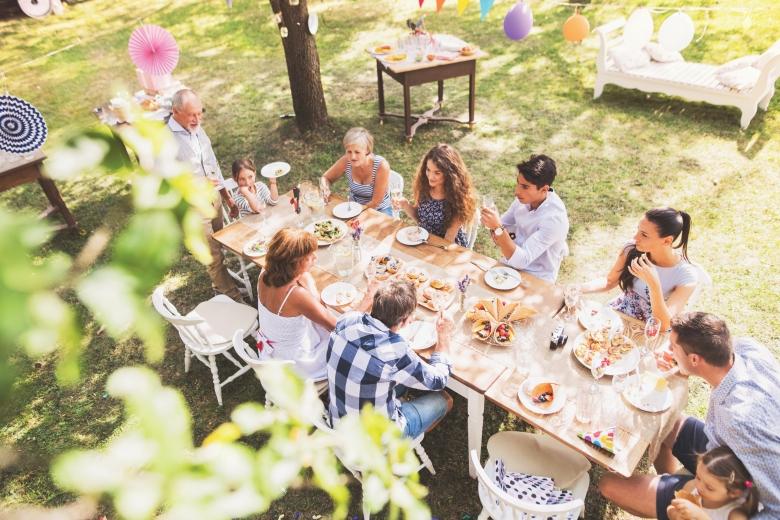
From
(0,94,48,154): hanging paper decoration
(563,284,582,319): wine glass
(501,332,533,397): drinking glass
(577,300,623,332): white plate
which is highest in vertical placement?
(0,94,48,154): hanging paper decoration

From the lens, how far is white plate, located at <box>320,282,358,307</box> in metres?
3.30

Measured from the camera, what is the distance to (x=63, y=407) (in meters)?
4.01

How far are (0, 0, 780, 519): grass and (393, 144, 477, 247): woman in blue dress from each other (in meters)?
1.36

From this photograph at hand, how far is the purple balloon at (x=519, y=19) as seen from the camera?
464 centimetres

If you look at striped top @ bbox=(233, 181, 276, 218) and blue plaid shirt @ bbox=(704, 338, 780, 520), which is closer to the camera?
blue plaid shirt @ bbox=(704, 338, 780, 520)

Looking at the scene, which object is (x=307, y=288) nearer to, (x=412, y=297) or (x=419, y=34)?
(x=412, y=297)

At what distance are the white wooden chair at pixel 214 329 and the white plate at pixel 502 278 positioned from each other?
1813 millimetres

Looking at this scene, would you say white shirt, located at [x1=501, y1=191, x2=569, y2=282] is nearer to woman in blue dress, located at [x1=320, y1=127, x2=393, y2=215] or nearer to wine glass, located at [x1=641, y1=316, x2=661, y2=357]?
wine glass, located at [x1=641, y1=316, x2=661, y2=357]

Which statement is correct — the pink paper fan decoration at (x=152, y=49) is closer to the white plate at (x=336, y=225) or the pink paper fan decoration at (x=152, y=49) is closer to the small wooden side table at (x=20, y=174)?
the small wooden side table at (x=20, y=174)

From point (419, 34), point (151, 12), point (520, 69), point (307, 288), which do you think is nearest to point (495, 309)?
point (307, 288)

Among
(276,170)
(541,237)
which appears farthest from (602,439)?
(276,170)

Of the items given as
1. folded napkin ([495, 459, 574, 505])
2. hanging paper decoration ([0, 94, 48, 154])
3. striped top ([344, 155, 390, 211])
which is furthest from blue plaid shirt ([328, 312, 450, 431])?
hanging paper decoration ([0, 94, 48, 154])

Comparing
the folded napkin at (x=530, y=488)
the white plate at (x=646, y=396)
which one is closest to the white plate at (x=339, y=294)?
the folded napkin at (x=530, y=488)

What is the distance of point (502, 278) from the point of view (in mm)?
3340
